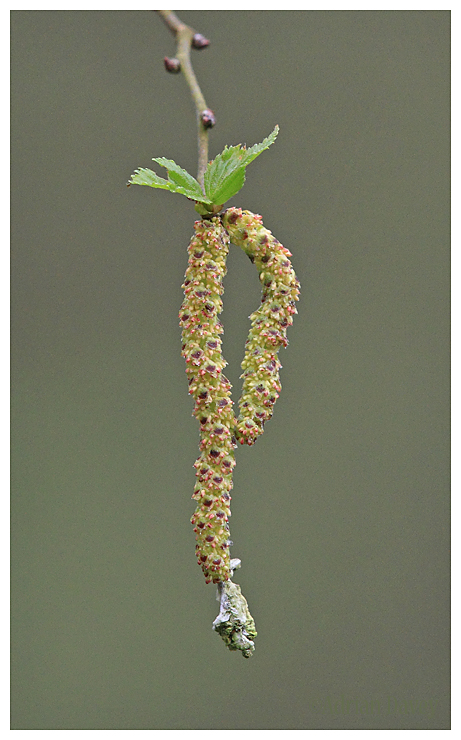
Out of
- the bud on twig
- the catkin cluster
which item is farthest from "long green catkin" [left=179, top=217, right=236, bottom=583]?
the bud on twig

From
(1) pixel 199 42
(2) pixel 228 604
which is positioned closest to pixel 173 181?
(1) pixel 199 42

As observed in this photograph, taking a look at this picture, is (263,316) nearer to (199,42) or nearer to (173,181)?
(173,181)

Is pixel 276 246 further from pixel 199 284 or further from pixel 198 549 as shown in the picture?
pixel 198 549

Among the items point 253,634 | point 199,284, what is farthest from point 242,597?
point 199,284

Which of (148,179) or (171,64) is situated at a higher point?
(171,64)

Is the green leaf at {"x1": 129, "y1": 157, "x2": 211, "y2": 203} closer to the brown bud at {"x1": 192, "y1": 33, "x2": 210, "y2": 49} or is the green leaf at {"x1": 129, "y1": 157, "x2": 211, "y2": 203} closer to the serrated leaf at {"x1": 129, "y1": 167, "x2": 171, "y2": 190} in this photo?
the serrated leaf at {"x1": 129, "y1": 167, "x2": 171, "y2": 190}

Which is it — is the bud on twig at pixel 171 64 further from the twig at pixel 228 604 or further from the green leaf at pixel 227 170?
the green leaf at pixel 227 170

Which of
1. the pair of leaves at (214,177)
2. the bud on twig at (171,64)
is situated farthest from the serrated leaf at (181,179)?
the bud on twig at (171,64)
